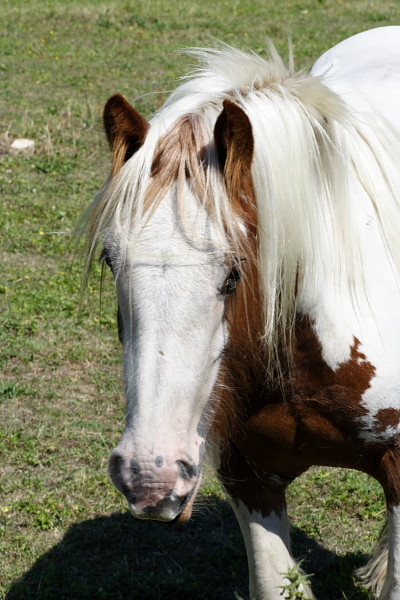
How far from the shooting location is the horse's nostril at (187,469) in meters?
1.96

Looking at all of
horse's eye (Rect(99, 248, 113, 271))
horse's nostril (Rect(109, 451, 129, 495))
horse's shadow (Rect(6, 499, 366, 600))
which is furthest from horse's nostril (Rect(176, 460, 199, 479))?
horse's shadow (Rect(6, 499, 366, 600))

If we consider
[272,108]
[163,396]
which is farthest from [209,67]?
[163,396]

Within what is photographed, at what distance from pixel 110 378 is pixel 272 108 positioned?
2.78 metres

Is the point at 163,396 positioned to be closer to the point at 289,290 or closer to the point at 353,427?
the point at 289,290

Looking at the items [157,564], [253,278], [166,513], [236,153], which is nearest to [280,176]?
[236,153]

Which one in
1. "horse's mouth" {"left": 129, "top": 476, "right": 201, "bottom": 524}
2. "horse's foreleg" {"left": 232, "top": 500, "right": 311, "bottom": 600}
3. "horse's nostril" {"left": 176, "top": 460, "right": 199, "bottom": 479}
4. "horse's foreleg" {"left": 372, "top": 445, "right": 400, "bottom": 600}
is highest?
"horse's nostril" {"left": 176, "top": 460, "right": 199, "bottom": 479}

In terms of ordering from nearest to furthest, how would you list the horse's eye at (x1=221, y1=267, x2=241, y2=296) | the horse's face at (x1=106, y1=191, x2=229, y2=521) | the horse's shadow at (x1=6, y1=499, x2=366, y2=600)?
1. the horse's face at (x1=106, y1=191, x2=229, y2=521)
2. the horse's eye at (x1=221, y1=267, x2=241, y2=296)
3. the horse's shadow at (x1=6, y1=499, x2=366, y2=600)

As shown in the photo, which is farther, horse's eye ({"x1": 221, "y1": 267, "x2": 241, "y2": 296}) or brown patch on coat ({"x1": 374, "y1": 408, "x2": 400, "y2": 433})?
brown patch on coat ({"x1": 374, "y1": 408, "x2": 400, "y2": 433})

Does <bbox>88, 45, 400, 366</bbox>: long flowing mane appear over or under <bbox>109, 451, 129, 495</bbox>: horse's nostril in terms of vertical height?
over

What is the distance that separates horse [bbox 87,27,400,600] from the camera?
197cm

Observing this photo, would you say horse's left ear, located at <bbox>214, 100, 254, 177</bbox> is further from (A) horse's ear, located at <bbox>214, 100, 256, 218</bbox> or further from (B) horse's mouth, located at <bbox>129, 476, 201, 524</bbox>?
(B) horse's mouth, located at <bbox>129, 476, 201, 524</bbox>

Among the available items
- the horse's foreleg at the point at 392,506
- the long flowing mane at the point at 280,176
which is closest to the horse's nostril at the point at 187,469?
the long flowing mane at the point at 280,176

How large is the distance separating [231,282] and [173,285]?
189 mm

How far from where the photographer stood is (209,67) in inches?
98.2
